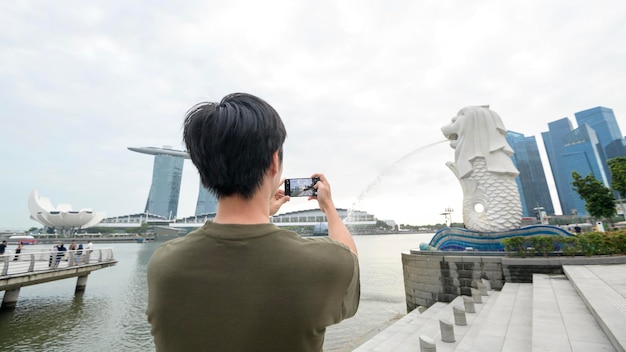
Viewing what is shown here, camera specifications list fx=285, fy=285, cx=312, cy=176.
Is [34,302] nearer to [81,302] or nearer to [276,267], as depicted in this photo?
[81,302]

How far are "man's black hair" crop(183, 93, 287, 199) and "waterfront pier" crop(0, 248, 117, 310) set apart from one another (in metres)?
11.7

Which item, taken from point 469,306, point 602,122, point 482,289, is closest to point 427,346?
point 469,306

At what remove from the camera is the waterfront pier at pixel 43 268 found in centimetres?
906

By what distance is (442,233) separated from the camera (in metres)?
10.8

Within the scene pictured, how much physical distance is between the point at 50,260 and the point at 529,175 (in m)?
95.8

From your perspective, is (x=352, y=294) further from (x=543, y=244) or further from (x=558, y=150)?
(x=558, y=150)

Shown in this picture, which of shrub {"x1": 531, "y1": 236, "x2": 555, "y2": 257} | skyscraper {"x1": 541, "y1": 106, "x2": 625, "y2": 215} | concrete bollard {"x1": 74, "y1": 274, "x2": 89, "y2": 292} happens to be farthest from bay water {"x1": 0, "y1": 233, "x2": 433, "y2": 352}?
skyscraper {"x1": 541, "y1": 106, "x2": 625, "y2": 215}

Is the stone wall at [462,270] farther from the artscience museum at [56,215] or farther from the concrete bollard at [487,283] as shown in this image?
the artscience museum at [56,215]

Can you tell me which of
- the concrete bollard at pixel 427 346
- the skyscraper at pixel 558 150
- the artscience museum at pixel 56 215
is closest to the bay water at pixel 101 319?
the concrete bollard at pixel 427 346

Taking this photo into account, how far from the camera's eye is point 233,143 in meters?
0.93

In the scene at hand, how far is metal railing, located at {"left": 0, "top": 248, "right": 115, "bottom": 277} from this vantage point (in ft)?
30.8

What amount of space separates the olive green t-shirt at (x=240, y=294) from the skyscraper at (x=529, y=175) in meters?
90.4

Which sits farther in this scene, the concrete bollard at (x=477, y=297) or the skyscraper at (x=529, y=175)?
the skyscraper at (x=529, y=175)

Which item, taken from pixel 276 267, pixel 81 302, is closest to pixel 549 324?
pixel 276 267
